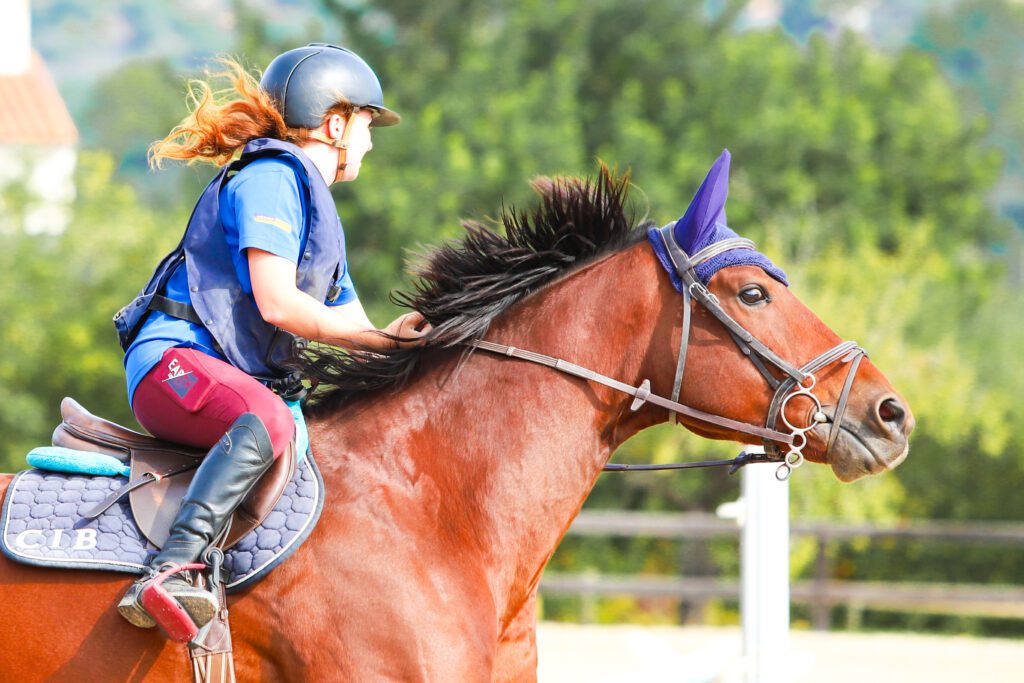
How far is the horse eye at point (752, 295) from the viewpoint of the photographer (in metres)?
3.63

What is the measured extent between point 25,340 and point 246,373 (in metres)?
17.9

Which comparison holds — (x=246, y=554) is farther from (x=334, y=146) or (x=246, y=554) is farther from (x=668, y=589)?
(x=668, y=589)

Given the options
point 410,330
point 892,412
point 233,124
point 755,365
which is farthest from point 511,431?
point 233,124

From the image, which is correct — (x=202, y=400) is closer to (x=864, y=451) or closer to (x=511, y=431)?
(x=511, y=431)

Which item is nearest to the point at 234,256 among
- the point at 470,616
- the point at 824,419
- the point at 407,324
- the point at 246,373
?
the point at 246,373

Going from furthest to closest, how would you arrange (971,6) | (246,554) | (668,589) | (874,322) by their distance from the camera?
(971,6) → (874,322) → (668,589) → (246,554)

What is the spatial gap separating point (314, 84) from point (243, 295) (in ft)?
2.33

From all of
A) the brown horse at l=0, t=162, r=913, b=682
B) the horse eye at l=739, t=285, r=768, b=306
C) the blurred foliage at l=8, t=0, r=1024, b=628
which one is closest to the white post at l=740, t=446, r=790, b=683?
the brown horse at l=0, t=162, r=913, b=682

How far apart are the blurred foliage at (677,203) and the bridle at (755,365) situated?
1133 cm

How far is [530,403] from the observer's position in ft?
11.8

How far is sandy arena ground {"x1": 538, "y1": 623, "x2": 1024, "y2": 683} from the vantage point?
10.4 metres

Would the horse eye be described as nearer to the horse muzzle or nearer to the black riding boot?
the horse muzzle

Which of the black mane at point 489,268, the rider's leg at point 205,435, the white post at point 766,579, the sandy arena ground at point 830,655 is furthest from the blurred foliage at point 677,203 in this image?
the rider's leg at point 205,435

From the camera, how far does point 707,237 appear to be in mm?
3676
